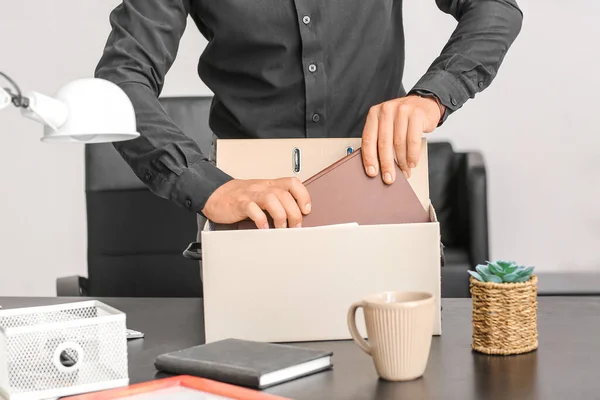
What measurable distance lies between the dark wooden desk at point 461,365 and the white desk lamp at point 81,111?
343mm

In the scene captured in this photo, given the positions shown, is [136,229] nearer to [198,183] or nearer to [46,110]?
[198,183]

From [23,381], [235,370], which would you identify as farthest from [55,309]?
[235,370]

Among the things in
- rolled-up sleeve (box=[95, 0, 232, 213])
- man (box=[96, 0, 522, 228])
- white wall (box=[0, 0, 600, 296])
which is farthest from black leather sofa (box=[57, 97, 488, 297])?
white wall (box=[0, 0, 600, 296])

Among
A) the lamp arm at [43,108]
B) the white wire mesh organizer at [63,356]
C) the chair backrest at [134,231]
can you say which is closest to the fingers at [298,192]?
the white wire mesh organizer at [63,356]

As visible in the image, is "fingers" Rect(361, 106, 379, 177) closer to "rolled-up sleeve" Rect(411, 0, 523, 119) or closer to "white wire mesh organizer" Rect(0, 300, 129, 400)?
"rolled-up sleeve" Rect(411, 0, 523, 119)

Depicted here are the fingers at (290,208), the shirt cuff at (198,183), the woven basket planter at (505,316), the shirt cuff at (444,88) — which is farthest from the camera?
the shirt cuff at (444,88)

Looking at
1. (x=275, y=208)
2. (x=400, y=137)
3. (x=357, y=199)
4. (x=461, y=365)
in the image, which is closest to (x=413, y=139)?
(x=400, y=137)

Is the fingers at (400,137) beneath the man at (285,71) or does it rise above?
beneath

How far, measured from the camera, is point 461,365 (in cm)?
100

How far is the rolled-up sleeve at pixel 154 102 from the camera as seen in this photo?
1300 millimetres

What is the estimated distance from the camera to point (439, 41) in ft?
11.8

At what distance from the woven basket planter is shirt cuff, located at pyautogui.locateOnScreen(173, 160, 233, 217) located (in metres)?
0.44

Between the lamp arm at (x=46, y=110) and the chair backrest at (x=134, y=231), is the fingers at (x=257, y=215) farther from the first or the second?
the chair backrest at (x=134, y=231)

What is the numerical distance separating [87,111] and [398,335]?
42 centimetres
